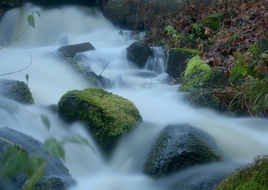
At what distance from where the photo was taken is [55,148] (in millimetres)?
1032

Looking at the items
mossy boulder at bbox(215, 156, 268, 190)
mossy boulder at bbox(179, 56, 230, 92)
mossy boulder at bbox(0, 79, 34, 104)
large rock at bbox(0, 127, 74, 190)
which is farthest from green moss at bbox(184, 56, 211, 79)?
mossy boulder at bbox(215, 156, 268, 190)

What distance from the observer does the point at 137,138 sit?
4.98m

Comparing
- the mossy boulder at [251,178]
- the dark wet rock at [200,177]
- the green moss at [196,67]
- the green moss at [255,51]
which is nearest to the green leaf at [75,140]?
the mossy boulder at [251,178]

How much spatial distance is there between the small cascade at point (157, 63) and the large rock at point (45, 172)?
610cm

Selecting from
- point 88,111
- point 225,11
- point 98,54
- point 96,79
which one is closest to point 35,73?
point 96,79

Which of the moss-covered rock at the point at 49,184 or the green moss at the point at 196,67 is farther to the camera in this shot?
the green moss at the point at 196,67

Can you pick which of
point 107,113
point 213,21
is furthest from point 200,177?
point 213,21

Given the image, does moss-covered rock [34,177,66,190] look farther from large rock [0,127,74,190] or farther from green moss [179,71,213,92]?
green moss [179,71,213,92]

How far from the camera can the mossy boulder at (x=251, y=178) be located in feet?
7.79

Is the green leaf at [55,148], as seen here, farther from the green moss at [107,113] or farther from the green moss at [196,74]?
the green moss at [196,74]

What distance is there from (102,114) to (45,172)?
1.62 metres

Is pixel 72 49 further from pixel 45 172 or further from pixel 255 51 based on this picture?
pixel 45 172

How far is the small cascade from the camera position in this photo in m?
9.89

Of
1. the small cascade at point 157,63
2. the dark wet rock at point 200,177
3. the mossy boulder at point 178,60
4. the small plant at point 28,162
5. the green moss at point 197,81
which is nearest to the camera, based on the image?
the small plant at point 28,162
